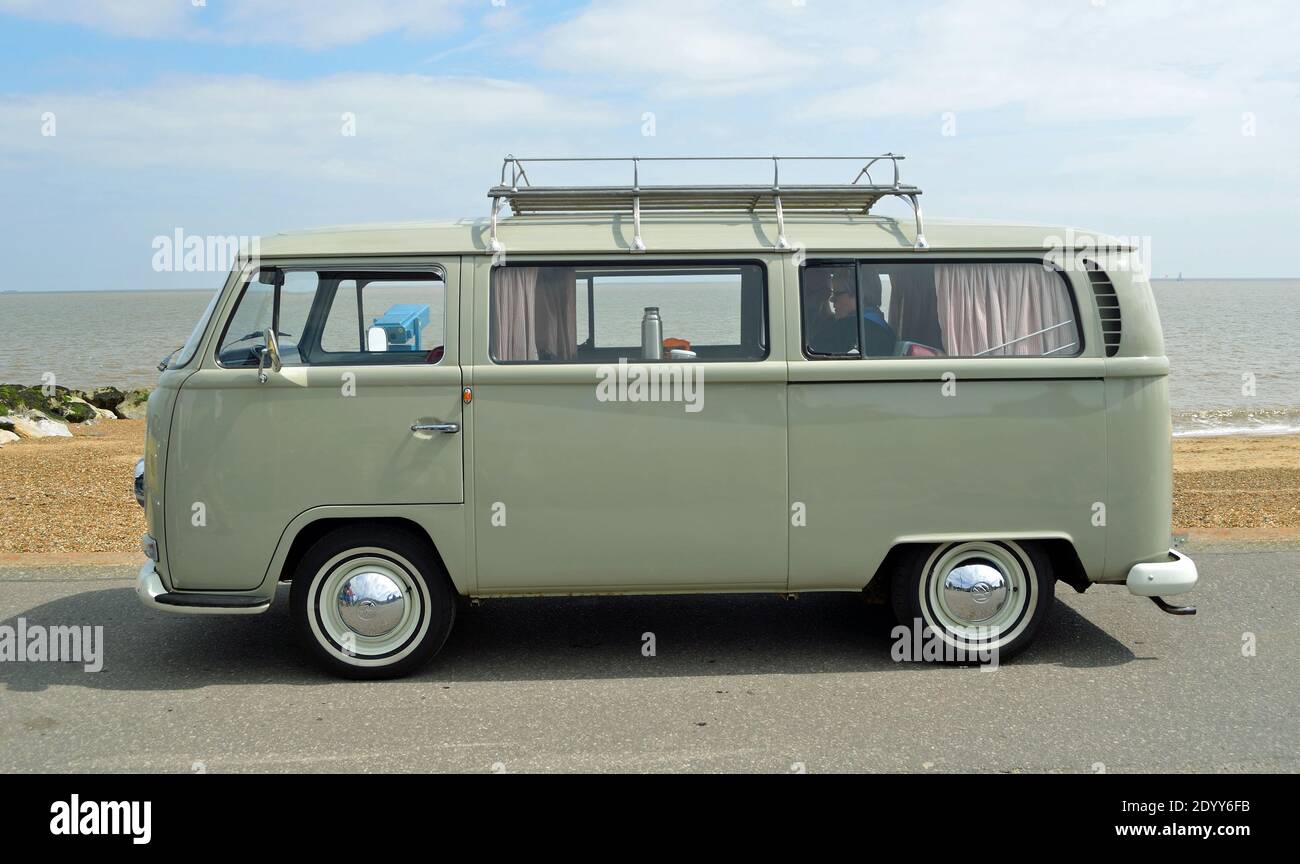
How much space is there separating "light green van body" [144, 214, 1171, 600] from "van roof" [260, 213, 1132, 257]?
20 millimetres

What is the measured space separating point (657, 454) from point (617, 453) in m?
0.20

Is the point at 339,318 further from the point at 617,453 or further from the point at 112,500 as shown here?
the point at 112,500

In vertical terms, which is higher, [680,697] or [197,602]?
[197,602]

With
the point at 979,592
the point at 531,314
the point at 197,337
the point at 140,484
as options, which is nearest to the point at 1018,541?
the point at 979,592

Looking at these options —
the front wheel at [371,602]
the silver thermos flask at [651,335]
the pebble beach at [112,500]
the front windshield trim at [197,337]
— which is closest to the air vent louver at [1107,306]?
the silver thermos flask at [651,335]

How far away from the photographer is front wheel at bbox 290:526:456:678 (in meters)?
5.57

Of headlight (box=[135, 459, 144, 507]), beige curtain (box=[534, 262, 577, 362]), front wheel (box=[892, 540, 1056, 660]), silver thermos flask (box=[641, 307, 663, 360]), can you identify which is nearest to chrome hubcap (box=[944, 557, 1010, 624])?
front wheel (box=[892, 540, 1056, 660])

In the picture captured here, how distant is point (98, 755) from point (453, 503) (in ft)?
6.12

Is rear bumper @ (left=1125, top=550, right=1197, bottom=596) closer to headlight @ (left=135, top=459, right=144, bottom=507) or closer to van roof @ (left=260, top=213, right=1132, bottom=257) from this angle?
van roof @ (left=260, top=213, right=1132, bottom=257)

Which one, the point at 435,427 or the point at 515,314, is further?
the point at 515,314

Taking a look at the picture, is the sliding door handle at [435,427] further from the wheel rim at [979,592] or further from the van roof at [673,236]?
the wheel rim at [979,592]

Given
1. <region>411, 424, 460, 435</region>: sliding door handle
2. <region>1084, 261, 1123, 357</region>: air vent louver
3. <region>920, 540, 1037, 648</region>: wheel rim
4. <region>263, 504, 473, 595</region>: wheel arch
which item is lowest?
<region>920, 540, 1037, 648</region>: wheel rim

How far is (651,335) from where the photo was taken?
561 centimetres
